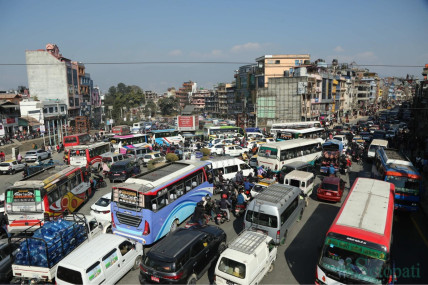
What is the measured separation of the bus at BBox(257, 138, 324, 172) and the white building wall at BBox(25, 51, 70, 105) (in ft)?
156

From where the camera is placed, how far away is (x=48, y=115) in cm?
4866

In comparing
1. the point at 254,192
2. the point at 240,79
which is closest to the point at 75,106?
the point at 240,79

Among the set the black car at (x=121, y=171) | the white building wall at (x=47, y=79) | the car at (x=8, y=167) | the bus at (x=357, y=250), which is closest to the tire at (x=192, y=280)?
the bus at (x=357, y=250)

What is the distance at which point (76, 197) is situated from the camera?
1645 centimetres

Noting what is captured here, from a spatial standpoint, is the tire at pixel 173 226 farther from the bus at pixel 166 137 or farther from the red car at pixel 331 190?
the bus at pixel 166 137

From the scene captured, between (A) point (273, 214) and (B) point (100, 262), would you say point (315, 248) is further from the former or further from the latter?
(B) point (100, 262)

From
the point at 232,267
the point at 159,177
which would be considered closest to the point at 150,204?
the point at 159,177

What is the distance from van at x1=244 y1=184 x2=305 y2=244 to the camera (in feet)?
36.5

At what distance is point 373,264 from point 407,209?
8.42m

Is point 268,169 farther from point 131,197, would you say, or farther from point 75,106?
point 75,106

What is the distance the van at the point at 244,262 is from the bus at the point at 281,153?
13.3 m

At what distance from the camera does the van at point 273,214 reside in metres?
11.1

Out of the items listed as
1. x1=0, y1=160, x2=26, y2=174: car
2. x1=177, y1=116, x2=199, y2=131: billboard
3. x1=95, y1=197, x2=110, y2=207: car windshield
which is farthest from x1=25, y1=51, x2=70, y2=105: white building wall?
x1=95, y1=197, x2=110, y2=207: car windshield

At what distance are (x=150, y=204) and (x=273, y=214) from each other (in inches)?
193
